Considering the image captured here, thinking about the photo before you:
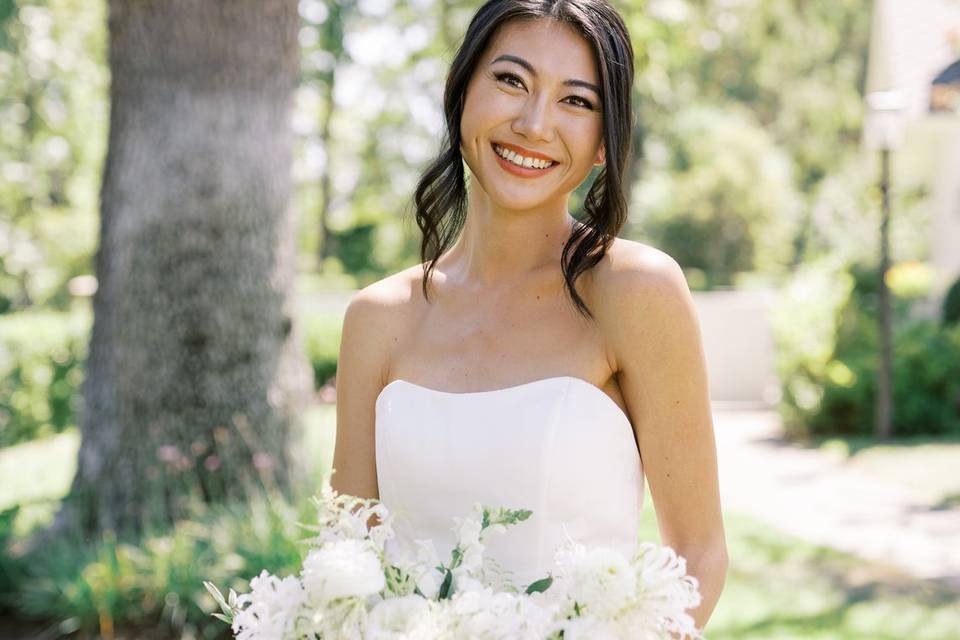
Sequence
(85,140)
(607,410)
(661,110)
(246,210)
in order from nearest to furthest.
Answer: (607,410) < (246,210) < (85,140) < (661,110)

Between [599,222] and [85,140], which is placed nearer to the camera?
[599,222]

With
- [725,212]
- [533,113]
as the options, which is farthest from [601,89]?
[725,212]

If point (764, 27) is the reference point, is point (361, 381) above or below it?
below

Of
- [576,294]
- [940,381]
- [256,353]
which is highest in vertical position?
[576,294]

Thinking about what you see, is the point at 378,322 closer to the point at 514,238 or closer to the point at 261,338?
the point at 514,238

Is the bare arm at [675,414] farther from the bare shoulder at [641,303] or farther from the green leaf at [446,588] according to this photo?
the green leaf at [446,588]

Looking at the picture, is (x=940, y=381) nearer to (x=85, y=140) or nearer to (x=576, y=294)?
(x=576, y=294)

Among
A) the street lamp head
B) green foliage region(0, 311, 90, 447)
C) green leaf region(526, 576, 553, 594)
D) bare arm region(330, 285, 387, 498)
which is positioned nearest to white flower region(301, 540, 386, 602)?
green leaf region(526, 576, 553, 594)

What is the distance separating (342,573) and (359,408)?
0.99 m

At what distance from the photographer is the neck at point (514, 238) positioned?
242 cm

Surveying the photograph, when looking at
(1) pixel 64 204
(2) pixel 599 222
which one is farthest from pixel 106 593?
(1) pixel 64 204

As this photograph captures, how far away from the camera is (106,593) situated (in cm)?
526

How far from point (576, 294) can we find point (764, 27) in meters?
18.1

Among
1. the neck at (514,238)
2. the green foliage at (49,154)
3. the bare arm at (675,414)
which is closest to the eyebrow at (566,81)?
the neck at (514,238)
